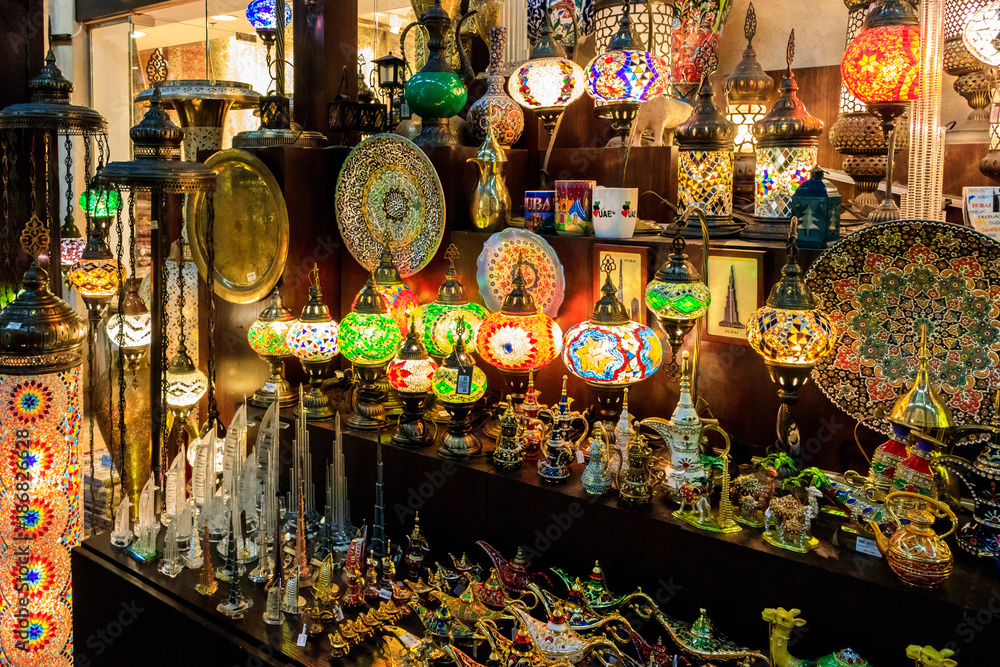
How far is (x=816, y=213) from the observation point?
Answer: 7.34 feet

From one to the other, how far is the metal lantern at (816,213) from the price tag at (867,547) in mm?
773

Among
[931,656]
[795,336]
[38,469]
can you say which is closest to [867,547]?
[931,656]

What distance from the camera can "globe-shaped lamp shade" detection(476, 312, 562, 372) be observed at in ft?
8.07

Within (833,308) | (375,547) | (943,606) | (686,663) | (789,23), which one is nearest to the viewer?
(943,606)

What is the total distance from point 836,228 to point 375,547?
1.61 meters

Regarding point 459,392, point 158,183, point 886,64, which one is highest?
point 886,64

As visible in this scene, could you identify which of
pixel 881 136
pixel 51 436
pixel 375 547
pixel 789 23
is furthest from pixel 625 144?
pixel 51 436

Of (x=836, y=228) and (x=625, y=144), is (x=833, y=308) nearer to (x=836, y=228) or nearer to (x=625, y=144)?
(x=836, y=228)

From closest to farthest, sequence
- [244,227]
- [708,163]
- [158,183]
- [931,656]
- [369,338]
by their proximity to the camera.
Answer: [931,656] < [158,183] < [708,163] < [369,338] < [244,227]

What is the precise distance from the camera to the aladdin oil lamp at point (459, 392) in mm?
2473

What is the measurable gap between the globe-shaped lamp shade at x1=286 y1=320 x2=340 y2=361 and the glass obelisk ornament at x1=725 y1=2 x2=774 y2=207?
4.90ft

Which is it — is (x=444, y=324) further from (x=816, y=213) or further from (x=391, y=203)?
(x=816, y=213)

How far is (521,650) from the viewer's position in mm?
2062

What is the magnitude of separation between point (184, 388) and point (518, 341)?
149cm
